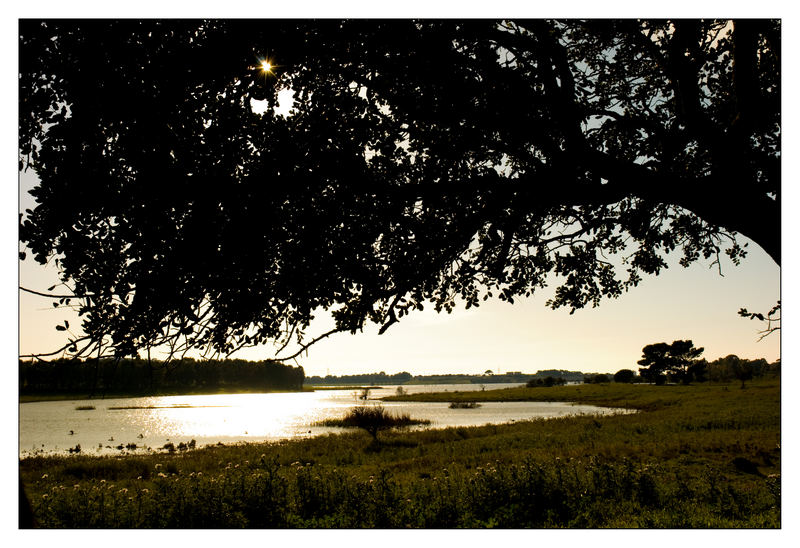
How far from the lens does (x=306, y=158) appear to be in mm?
6691

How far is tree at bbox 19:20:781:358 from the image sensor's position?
20.2 ft

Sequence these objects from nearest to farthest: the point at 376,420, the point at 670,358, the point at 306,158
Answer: the point at 306,158, the point at 376,420, the point at 670,358

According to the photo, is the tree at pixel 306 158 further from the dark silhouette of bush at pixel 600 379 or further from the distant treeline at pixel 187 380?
the dark silhouette of bush at pixel 600 379

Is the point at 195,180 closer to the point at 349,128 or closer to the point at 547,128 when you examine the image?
the point at 349,128

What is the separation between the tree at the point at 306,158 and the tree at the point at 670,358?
115290 millimetres

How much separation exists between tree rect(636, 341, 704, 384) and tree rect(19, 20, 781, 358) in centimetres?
11529

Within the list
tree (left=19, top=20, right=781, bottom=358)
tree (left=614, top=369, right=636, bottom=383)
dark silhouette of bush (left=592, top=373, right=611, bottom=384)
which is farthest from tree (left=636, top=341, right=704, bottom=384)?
tree (left=19, top=20, right=781, bottom=358)

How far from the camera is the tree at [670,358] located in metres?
108

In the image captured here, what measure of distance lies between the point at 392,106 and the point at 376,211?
67.3 inches

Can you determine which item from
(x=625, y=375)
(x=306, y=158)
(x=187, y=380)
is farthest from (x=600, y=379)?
(x=306, y=158)

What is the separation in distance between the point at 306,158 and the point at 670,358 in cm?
12306

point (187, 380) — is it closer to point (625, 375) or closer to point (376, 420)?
point (376, 420)

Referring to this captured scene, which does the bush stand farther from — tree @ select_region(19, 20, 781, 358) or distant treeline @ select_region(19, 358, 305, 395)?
tree @ select_region(19, 20, 781, 358)

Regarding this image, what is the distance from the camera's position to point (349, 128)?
7.36 m
